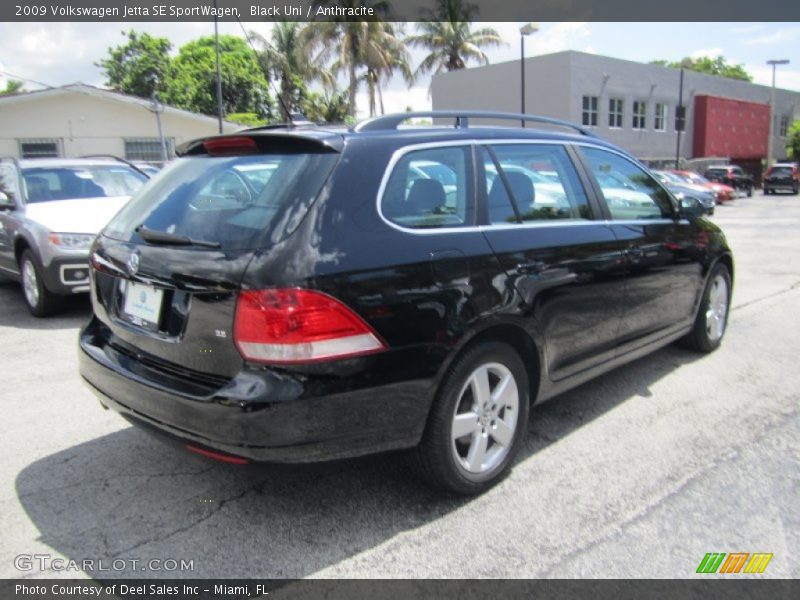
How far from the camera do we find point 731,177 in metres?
32.2

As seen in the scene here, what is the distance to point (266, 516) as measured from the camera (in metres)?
3.01

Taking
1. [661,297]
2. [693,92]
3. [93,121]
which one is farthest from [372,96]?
[661,297]

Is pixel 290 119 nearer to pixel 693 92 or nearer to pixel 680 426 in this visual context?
pixel 680 426

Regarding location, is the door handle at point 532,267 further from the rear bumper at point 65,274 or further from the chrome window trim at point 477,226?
the rear bumper at point 65,274

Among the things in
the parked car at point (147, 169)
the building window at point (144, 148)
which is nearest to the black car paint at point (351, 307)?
the parked car at point (147, 169)

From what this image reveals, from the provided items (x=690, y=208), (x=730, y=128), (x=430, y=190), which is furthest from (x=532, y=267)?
(x=730, y=128)

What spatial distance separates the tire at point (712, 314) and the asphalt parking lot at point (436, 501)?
0.81m

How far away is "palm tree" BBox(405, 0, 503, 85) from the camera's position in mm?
41688

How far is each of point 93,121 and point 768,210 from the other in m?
25.5

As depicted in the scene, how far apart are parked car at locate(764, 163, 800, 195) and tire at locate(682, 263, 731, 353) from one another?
117ft

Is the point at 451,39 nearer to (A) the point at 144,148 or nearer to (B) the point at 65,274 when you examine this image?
(A) the point at 144,148

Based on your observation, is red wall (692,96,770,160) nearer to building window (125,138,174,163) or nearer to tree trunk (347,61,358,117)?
tree trunk (347,61,358,117)

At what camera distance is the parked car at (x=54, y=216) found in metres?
6.48

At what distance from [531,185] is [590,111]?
106 ft
